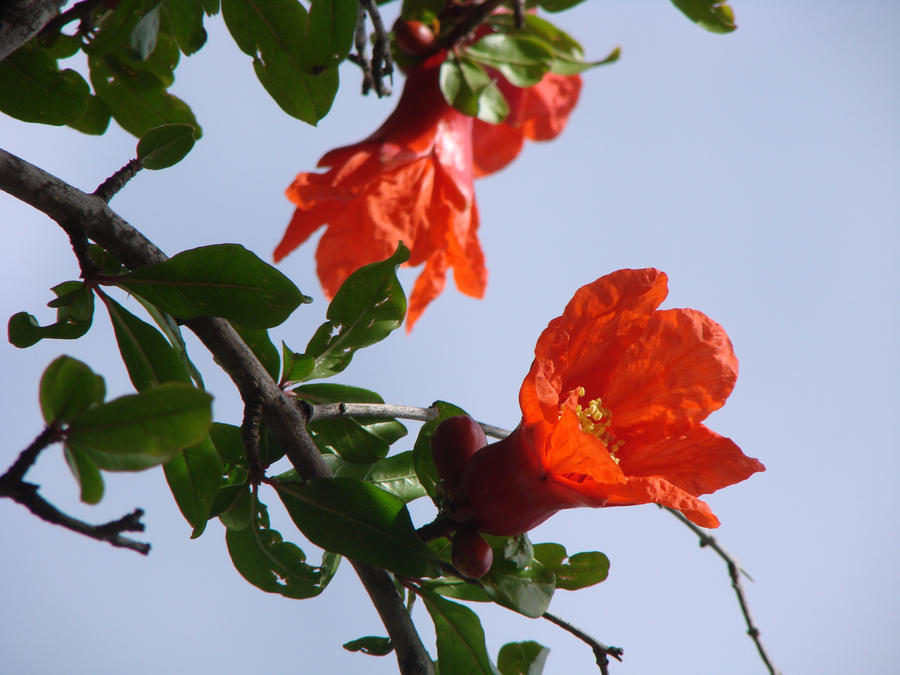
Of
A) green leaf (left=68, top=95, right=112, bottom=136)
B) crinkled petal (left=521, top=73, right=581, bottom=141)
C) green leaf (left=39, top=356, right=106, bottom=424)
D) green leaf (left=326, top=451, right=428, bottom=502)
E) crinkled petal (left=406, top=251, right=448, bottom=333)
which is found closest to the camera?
green leaf (left=39, top=356, right=106, bottom=424)

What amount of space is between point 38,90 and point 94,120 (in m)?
0.21

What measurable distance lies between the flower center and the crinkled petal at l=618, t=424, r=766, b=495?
0.08ft

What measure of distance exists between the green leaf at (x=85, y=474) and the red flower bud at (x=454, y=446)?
32 cm

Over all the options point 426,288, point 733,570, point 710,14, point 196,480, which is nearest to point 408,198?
point 426,288

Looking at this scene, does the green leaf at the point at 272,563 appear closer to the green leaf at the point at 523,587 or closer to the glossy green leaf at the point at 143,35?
the green leaf at the point at 523,587

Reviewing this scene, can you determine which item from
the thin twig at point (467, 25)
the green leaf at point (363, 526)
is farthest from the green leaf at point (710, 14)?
the green leaf at point (363, 526)

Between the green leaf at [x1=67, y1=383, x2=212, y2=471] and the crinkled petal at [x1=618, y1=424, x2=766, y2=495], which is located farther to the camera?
the crinkled petal at [x1=618, y1=424, x2=766, y2=495]

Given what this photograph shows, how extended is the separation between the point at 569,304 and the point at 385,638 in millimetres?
401

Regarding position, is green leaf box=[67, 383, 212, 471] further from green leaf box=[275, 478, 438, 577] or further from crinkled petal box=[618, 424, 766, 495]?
crinkled petal box=[618, 424, 766, 495]

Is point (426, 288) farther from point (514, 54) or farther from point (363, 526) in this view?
point (363, 526)

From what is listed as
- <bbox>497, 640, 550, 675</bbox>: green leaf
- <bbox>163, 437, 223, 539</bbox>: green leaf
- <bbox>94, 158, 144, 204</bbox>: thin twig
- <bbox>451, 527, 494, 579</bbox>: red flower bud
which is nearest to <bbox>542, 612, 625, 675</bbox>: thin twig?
<bbox>497, 640, 550, 675</bbox>: green leaf

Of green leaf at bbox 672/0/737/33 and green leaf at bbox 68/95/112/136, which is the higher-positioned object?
green leaf at bbox 68/95/112/136

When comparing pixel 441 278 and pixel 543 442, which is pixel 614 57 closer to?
pixel 441 278

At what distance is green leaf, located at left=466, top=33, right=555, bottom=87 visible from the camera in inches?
39.9
